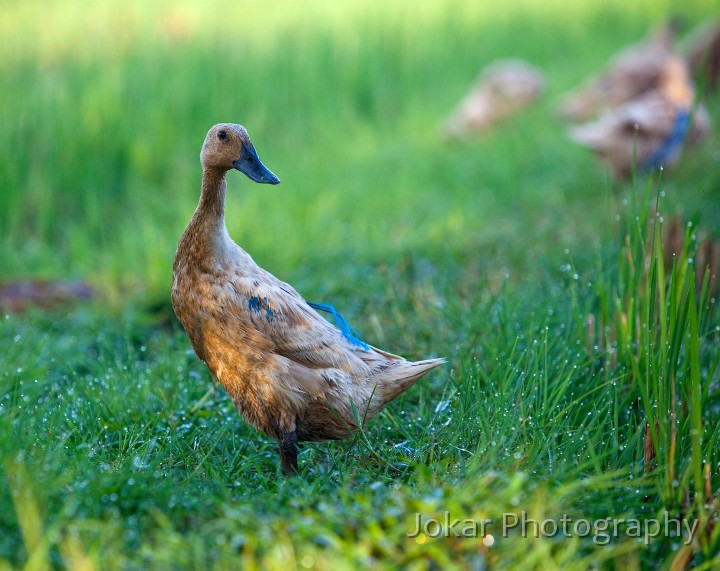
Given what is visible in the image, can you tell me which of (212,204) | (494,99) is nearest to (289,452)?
(212,204)

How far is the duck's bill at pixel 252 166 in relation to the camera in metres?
3.22

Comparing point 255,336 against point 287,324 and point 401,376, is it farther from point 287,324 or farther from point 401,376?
point 401,376

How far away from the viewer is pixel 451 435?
3.30m

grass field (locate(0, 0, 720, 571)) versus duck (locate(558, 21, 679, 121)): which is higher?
duck (locate(558, 21, 679, 121))

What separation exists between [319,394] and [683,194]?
4.14 m

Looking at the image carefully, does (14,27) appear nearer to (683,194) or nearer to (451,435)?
(683,194)

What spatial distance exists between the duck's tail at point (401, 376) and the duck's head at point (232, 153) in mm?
845

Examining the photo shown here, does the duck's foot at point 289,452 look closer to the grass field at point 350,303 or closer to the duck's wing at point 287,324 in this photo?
the grass field at point 350,303

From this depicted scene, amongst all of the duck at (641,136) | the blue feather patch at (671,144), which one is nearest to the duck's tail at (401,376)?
the duck at (641,136)

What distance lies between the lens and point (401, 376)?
11.0 ft

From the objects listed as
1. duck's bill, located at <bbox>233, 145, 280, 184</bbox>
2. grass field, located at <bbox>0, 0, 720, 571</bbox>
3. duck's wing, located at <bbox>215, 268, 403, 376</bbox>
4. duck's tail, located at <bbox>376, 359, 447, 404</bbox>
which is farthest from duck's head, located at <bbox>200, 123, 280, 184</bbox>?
grass field, located at <bbox>0, 0, 720, 571</bbox>

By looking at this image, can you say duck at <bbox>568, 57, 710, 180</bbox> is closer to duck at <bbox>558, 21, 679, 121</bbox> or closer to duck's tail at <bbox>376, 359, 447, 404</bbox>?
duck at <bbox>558, 21, 679, 121</bbox>

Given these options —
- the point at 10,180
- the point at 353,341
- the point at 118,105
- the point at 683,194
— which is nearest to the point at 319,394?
the point at 353,341

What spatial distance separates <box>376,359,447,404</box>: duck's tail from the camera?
3334 mm
